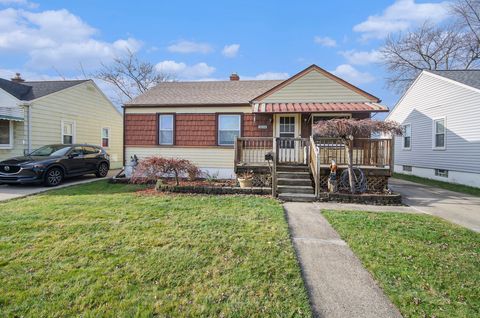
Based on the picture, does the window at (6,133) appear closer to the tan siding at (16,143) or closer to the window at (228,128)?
the tan siding at (16,143)

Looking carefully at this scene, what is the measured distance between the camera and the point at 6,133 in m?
12.1

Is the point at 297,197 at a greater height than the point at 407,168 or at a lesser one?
lesser

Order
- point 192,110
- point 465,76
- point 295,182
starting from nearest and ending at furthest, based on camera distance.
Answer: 1. point 295,182
2. point 192,110
3. point 465,76

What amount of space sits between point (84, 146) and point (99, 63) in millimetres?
21316

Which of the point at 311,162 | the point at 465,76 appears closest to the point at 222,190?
the point at 311,162

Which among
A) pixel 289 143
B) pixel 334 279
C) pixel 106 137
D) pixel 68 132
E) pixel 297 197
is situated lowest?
pixel 334 279

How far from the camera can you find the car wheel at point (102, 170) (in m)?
12.0

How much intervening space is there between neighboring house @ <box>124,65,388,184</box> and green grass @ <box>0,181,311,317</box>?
5.51 m

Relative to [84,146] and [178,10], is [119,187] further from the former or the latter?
[178,10]

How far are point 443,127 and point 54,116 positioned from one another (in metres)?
19.6

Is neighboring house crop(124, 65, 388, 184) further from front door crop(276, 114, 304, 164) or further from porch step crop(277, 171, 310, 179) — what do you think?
porch step crop(277, 171, 310, 179)

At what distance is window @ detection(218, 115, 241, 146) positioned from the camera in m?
11.3

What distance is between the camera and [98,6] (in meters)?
11.1

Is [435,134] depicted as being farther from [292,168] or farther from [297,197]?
[297,197]
